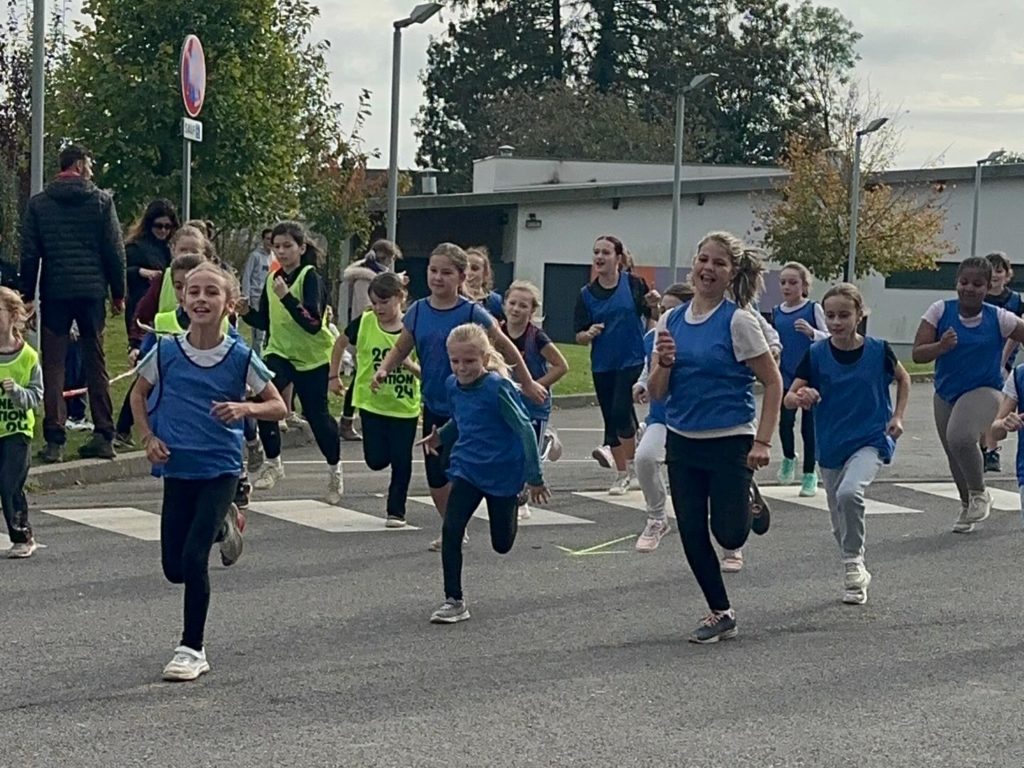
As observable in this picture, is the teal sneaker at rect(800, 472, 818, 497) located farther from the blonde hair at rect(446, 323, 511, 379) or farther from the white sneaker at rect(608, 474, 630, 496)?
the blonde hair at rect(446, 323, 511, 379)

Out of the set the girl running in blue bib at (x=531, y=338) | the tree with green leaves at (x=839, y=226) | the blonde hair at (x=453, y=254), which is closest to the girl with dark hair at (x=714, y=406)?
the blonde hair at (x=453, y=254)

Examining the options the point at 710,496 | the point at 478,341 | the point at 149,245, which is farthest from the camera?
the point at 149,245

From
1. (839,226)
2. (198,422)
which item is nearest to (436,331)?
(198,422)

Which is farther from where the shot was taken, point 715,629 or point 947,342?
point 947,342

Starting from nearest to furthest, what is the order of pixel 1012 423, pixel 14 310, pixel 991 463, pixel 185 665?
1. pixel 185 665
2. pixel 1012 423
3. pixel 14 310
4. pixel 991 463

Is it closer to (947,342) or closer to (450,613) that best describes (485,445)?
(450,613)

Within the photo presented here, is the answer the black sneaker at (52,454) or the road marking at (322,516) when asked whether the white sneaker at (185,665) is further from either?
the black sneaker at (52,454)

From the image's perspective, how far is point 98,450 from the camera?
13406mm

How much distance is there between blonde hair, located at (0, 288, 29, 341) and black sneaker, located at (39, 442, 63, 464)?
11.2 feet

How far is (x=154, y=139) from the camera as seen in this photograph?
20.3 meters

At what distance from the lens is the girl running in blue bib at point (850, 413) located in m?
9.05

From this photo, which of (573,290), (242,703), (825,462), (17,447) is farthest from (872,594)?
(573,290)

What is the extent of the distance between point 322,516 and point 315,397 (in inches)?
39.1

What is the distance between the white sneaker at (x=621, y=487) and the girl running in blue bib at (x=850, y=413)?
12.8ft
